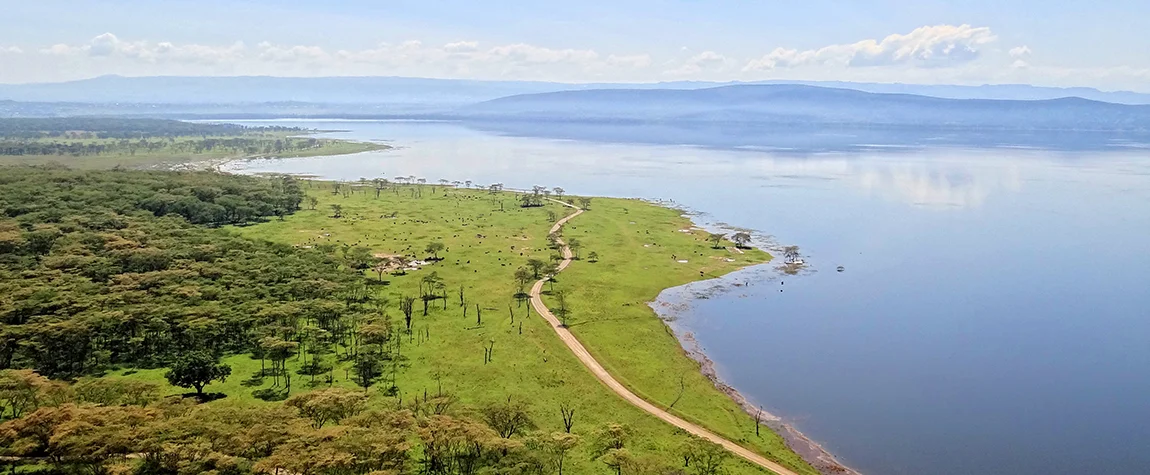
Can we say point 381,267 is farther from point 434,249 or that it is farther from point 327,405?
point 327,405

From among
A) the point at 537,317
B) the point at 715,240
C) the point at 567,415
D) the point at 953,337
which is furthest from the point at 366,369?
the point at 715,240

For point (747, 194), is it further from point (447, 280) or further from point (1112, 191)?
point (447, 280)

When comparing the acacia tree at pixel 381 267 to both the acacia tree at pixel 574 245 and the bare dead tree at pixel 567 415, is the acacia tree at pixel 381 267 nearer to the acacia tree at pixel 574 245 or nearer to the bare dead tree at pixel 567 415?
the acacia tree at pixel 574 245

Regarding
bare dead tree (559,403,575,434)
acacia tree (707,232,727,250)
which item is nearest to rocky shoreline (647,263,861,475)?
acacia tree (707,232,727,250)

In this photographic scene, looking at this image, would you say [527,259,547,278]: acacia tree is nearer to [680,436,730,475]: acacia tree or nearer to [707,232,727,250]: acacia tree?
[707,232,727,250]: acacia tree

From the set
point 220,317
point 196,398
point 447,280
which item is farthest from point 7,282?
point 447,280

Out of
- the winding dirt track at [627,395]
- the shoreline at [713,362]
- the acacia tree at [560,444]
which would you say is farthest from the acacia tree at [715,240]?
the acacia tree at [560,444]
